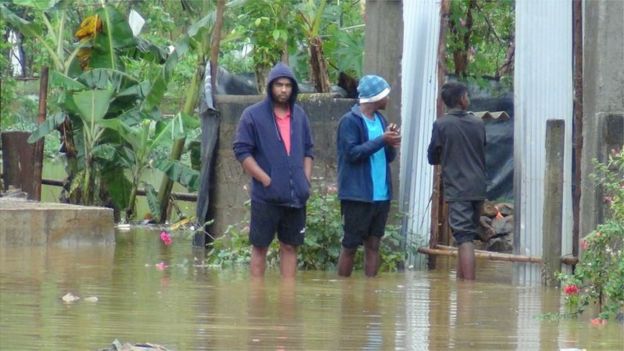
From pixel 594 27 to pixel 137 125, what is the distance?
9.28m

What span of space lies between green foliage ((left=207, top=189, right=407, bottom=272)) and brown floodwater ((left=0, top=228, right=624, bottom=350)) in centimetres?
30

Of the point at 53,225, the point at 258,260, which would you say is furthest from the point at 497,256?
the point at 53,225

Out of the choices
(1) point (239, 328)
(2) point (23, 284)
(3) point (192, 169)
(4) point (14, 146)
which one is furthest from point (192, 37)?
(1) point (239, 328)

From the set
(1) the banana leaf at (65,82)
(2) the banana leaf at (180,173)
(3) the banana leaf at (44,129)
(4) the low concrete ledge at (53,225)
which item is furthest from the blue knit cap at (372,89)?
(3) the banana leaf at (44,129)

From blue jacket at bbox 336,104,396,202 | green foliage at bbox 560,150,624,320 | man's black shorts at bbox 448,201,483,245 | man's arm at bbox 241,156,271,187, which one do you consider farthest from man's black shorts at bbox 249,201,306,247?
green foliage at bbox 560,150,624,320

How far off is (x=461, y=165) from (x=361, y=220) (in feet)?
3.05

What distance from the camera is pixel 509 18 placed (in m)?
16.4

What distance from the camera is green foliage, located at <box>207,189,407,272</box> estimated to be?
38.3ft

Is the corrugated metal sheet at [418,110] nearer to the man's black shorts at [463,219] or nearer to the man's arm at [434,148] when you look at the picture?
the man's arm at [434,148]

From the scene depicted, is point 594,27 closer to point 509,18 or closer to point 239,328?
point 239,328

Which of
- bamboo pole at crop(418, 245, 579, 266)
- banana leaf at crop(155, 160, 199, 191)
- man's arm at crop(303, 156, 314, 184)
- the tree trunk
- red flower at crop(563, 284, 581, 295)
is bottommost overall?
red flower at crop(563, 284, 581, 295)

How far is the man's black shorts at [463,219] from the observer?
10.9 m

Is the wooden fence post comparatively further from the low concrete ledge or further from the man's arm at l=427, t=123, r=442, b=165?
the low concrete ledge

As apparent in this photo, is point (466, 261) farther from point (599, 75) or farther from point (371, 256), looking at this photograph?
point (599, 75)
